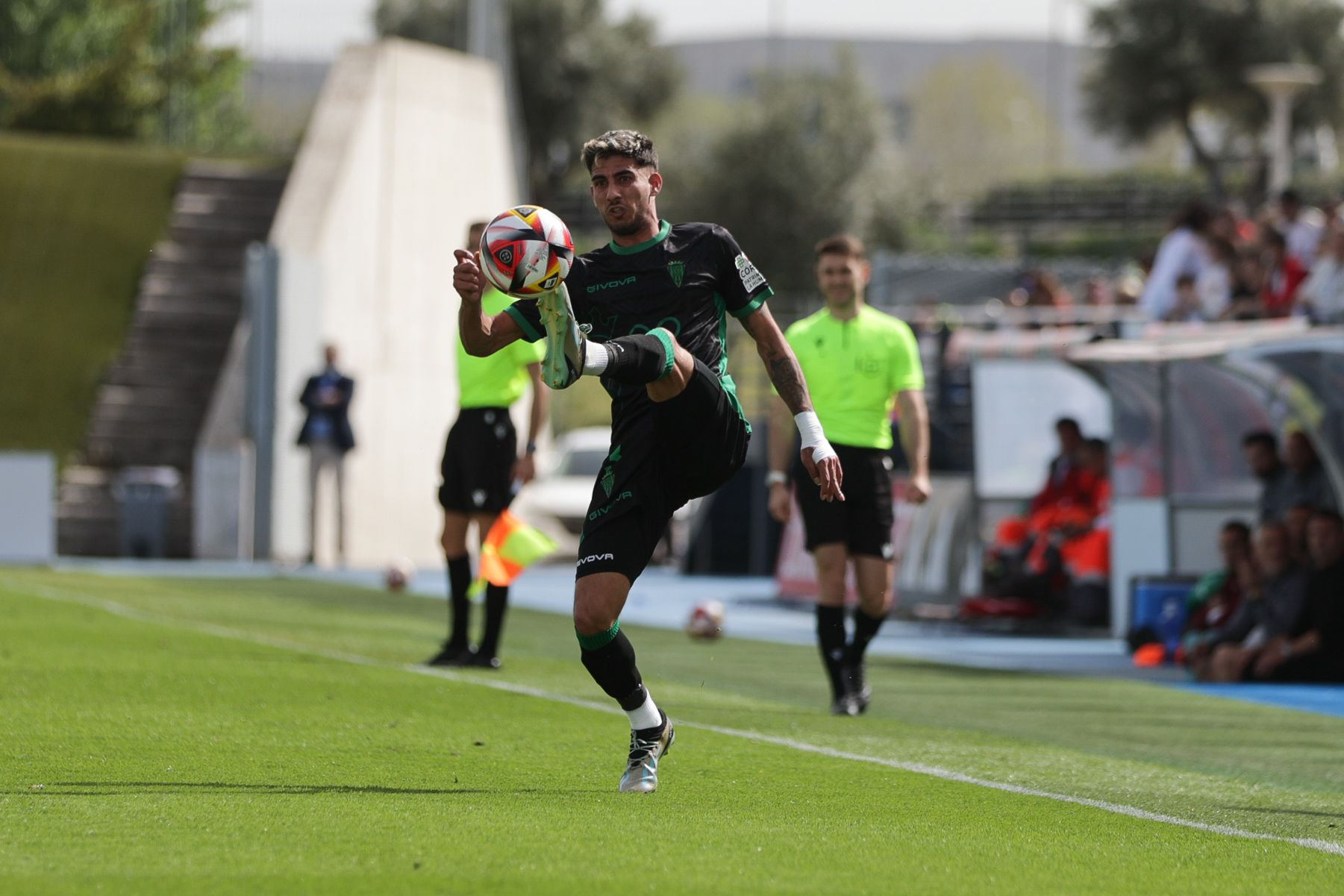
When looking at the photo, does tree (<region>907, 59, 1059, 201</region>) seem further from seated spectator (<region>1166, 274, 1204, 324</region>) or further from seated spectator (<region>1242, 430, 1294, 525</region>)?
seated spectator (<region>1242, 430, 1294, 525</region>)

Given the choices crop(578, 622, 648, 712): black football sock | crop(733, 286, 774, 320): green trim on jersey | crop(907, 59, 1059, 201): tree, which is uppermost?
crop(907, 59, 1059, 201): tree

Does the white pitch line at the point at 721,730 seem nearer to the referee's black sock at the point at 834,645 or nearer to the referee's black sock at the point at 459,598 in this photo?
the referee's black sock at the point at 459,598

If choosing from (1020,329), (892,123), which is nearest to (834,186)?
(892,123)

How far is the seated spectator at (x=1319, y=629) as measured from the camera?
1408cm

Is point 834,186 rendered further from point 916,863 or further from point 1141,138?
point 916,863

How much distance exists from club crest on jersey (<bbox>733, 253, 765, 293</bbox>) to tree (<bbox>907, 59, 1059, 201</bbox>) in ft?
284

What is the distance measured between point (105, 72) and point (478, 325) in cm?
3228

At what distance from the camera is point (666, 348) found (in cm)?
683

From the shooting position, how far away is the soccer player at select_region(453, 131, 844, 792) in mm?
7137

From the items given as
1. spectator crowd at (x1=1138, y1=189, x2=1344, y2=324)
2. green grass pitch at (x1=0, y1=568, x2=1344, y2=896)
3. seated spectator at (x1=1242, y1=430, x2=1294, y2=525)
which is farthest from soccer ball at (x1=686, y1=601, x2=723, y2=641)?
spectator crowd at (x1=1138, y1=189, x2=1344, y2=324)

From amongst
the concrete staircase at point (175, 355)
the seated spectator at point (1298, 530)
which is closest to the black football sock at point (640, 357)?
the seated spectator at point (1298, 530)

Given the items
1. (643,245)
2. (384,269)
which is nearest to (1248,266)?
(643,245)

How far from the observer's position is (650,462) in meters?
7.22

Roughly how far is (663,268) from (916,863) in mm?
2366
